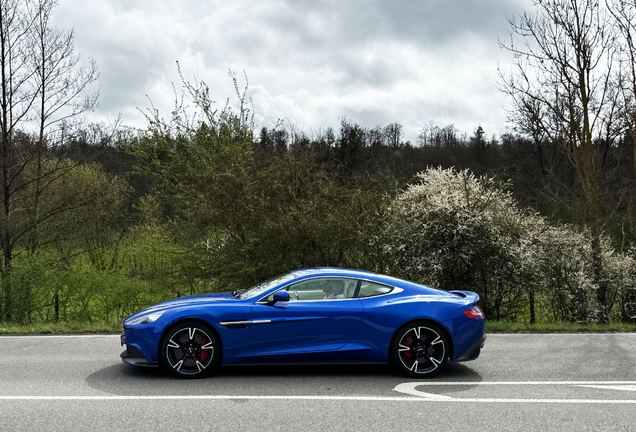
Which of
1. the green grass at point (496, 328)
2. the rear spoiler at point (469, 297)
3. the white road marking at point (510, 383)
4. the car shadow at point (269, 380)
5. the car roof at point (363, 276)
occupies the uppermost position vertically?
the car roof at point (363, 276)

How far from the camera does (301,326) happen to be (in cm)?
636

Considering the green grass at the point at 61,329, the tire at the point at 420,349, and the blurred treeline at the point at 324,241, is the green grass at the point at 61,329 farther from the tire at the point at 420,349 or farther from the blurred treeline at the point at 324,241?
the tire at the point at 420,349

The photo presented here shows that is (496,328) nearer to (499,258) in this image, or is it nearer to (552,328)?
(552,328)

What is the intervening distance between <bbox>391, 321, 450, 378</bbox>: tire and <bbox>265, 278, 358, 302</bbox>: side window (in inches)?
31.4

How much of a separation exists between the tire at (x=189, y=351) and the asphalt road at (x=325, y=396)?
157 mm

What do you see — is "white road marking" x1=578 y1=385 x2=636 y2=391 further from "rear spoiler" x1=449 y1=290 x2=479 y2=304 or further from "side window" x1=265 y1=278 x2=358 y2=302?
"side window" x1=265 y1=278 x2=358 y2=302

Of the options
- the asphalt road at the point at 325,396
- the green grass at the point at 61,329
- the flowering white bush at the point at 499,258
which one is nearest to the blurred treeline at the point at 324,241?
the flowering white bush at the point at 499,258

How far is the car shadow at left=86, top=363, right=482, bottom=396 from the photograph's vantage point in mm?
5742

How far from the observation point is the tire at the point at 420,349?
6359mm

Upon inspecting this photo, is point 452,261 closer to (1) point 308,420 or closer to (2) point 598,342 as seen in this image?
(2) point 598,342

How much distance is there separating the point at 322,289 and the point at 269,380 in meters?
1.23

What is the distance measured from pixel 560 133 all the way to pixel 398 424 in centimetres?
1344

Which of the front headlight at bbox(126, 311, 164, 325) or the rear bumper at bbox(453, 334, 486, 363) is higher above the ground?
the front headlight at bbox(126, 311, 164, 325)

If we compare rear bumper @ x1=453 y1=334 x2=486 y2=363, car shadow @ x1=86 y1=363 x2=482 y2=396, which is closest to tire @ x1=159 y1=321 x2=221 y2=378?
car shadow @ x1=86 y1=363 x2=482 y2=396
